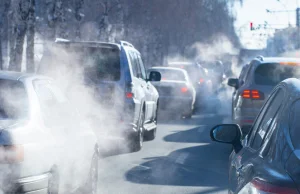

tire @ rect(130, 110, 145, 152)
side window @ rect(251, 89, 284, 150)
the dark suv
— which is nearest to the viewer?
side window @ rect(251, 89, 284, 150)

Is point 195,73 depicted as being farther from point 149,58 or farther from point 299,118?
point 149,58

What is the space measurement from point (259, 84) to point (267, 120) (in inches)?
319

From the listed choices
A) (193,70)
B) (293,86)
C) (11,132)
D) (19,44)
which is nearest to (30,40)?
(19,44)

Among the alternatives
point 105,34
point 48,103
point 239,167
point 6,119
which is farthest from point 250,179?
point 105,34

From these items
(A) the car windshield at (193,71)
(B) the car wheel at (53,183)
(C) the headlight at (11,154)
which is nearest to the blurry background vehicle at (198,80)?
(A) the car windshield at (193,71)

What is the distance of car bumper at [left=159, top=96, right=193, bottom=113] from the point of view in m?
22.4

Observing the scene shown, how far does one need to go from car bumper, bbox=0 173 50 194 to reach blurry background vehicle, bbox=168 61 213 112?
71.4ft

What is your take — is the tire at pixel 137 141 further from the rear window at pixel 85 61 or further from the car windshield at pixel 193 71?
the car windshield at pixel 193 71

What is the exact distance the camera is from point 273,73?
13.0 m

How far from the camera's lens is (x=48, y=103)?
7266 mm

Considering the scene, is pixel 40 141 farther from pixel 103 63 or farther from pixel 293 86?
pixel 103 63

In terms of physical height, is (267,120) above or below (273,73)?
above

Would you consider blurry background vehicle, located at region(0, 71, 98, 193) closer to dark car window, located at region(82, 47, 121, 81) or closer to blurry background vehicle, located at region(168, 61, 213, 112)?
dark car window, located at region(82, 47, 121, 81)

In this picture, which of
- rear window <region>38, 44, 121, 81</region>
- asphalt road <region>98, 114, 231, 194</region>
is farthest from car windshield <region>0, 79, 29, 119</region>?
rear window <region>38, 44, 121, 81</region>
